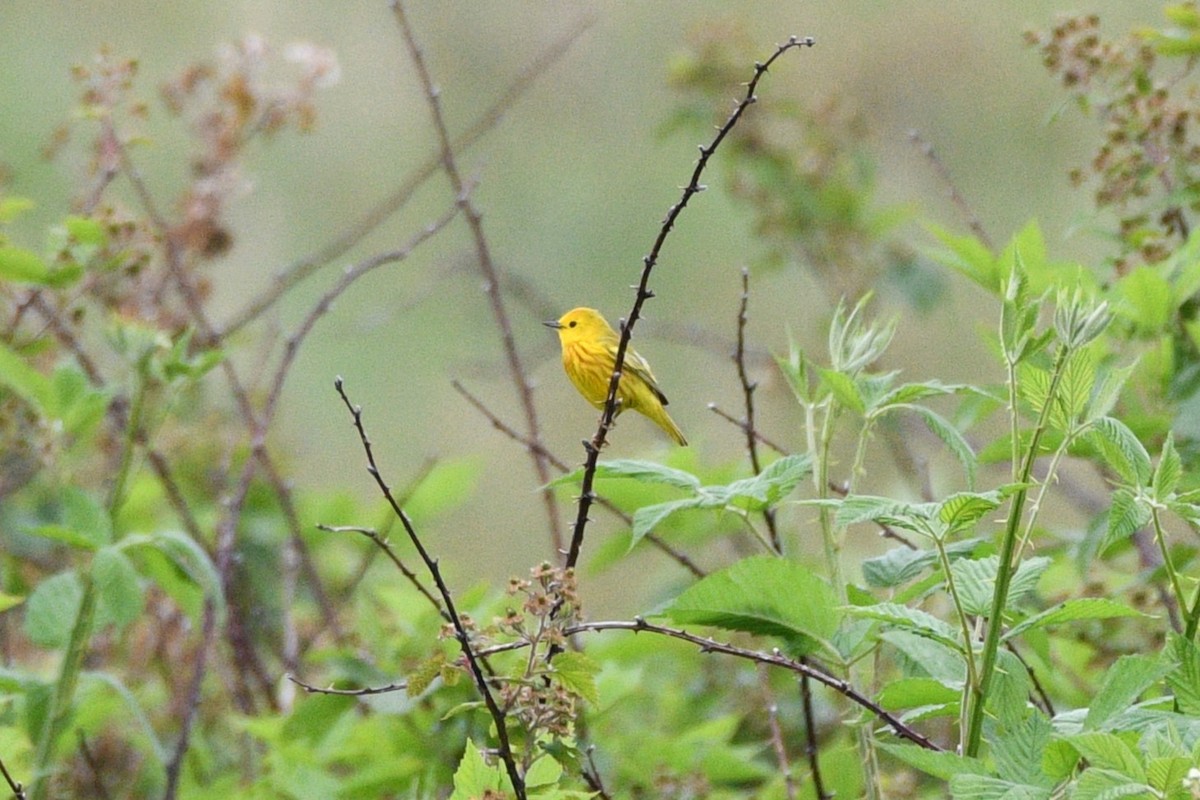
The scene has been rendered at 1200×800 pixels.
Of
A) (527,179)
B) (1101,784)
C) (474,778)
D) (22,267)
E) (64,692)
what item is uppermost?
(527,179)

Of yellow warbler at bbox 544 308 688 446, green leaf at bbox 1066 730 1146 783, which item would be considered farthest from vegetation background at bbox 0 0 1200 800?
yellow warbler at bbox 544 308 688 446

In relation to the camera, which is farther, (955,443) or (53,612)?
(53,612)

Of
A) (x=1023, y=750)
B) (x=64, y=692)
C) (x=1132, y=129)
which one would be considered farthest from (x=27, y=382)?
(x=1132, y=129)

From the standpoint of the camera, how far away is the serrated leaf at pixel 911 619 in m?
0.92

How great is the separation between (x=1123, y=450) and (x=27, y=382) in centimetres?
134

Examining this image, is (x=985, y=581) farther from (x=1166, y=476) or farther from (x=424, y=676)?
(x=424, y=676)

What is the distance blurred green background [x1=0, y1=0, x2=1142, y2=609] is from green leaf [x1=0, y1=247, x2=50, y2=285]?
9.83 feet

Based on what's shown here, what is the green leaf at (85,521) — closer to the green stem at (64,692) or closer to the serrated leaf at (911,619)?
the green stem at (64,692)

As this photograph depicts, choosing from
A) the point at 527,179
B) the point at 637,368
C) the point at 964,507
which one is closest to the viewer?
the point at 964,507

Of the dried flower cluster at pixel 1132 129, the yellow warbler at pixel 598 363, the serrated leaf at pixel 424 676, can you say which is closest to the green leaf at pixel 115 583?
the yellow warbler at pixel 598 363

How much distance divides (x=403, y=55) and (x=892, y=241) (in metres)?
2.73

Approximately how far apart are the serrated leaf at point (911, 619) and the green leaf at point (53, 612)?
3.52 feet

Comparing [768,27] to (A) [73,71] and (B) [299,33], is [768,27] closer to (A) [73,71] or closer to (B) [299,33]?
(B) [299,33]

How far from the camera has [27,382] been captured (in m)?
1.74
